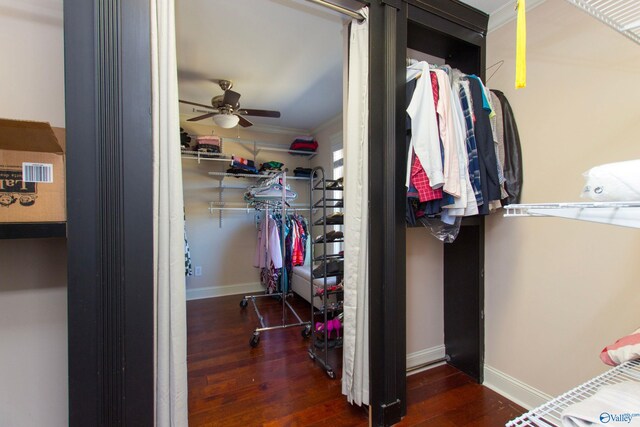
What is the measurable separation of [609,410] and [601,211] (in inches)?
14.6

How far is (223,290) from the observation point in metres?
3.85

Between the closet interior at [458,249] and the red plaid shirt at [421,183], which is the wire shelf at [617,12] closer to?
the red plaid shirt at [421,183]

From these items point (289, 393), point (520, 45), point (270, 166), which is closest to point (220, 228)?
point (270, 166)

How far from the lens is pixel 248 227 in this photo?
13.2ft

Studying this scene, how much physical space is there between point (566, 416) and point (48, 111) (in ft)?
5.74

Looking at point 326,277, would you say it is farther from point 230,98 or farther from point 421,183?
point 230,98

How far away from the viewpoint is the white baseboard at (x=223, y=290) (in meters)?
3.67

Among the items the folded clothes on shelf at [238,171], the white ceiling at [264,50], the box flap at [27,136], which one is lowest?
the box flap at [27,136]

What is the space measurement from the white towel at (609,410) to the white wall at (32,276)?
5.15ft

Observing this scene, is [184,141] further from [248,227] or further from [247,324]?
[247,324]

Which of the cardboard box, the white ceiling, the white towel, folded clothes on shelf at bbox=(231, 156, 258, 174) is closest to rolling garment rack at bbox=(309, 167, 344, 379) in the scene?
the white ceiling

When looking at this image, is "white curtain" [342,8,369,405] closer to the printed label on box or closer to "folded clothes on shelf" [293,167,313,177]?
the printed label on box

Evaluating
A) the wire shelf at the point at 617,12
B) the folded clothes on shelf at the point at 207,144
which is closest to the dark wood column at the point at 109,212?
the wire shelf at the point at 617,12

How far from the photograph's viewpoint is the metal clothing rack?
56cm
